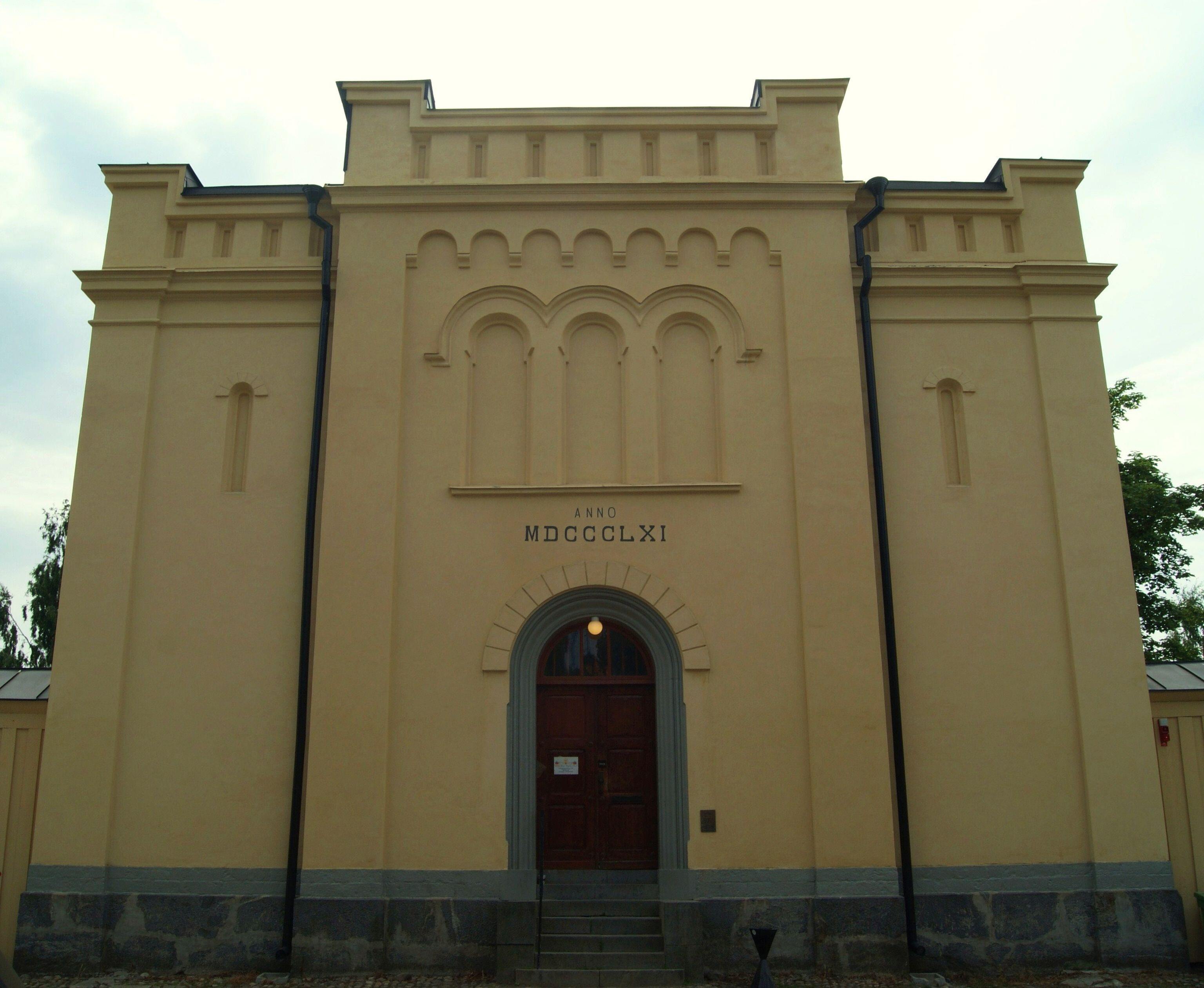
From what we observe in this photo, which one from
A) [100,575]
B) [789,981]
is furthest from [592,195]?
[789,981]

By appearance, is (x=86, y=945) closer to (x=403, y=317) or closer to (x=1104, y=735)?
(x=403, y=317)

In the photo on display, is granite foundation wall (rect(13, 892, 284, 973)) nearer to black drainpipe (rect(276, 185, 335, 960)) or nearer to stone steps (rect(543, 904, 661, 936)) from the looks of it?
black drainpipe (rect(276, 185, 335, 960))

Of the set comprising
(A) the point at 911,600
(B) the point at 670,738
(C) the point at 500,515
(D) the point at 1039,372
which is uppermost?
(D) the point at 1039,372

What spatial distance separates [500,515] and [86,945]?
6.49m

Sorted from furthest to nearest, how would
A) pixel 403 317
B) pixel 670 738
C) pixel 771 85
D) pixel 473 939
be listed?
pixel 771 85 → pixel 403 317 → pixel 670 738 → pixel 473 939

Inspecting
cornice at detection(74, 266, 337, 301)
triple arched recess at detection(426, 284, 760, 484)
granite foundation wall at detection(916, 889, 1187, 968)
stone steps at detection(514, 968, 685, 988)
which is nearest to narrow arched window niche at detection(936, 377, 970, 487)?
triple arched recess at detection(426, 284, 760, 484)

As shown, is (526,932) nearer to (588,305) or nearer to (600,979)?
(600,979)

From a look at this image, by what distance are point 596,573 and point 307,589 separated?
3.43m

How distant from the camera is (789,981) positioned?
927cm

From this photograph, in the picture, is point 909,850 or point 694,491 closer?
point 909,850

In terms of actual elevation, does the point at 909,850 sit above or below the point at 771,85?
below

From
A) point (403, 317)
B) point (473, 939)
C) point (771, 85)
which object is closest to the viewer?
point (473, 939)

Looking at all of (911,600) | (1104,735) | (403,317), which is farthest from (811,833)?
(403,317)

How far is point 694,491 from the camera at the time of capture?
10.6 metres
